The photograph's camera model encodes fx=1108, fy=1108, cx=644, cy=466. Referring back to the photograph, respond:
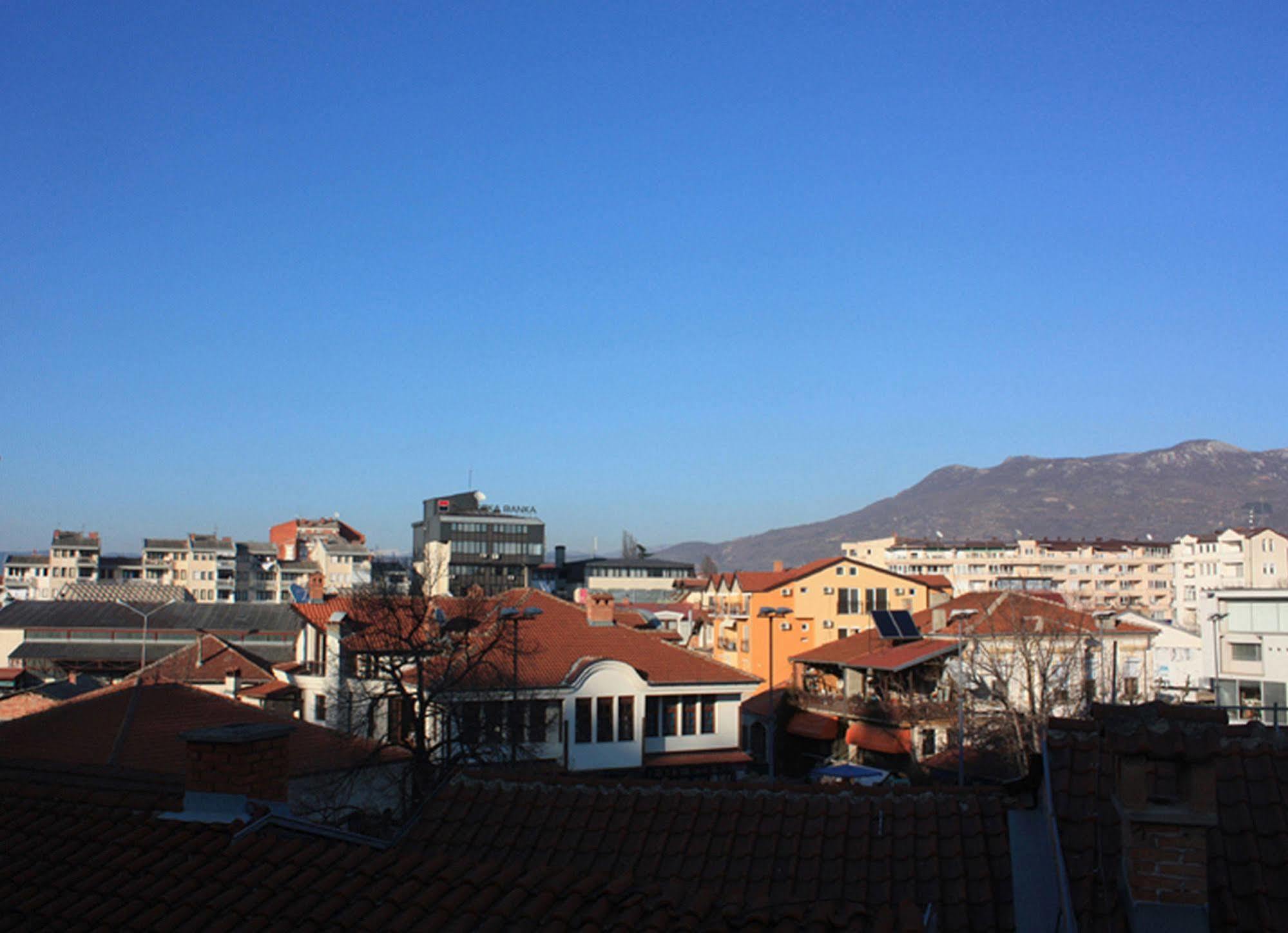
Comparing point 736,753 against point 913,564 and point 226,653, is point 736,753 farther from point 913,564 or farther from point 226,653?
→ point 913,564

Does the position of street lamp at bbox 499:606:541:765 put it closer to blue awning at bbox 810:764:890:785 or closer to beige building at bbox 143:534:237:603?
blue awning at bbox 810:764:890:785

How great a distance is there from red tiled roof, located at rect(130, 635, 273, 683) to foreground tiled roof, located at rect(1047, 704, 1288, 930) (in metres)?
48.4

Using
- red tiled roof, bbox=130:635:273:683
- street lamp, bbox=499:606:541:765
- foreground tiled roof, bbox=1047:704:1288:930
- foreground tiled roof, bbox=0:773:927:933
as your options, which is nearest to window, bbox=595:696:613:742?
street lamp, bbox=499:606:541:765

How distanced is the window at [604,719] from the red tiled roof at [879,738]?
453 inches

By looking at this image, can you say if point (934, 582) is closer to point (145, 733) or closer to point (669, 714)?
point (669, 714)

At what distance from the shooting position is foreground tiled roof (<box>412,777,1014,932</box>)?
361 inches

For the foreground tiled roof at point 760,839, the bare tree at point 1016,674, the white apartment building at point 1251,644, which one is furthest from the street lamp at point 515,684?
the white apartment building at point 1251,644

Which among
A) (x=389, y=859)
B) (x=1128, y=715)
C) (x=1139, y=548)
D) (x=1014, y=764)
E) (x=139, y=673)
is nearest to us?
(x=389, y=859)

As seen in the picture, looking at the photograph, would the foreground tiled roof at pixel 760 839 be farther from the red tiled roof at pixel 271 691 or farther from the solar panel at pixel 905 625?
the solar panel at pixel 905 625

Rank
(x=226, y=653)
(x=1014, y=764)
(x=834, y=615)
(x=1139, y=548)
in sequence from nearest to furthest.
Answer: (x=1014, y=764)
(x=226, y=653)
(x=834, y=615)
(x=1139, y=548)

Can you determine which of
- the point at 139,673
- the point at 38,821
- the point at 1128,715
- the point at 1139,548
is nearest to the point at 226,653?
the point at 139,673

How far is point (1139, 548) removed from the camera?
547 ft

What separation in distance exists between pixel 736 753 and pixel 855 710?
7.95 metres

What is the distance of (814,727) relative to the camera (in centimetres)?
4722
